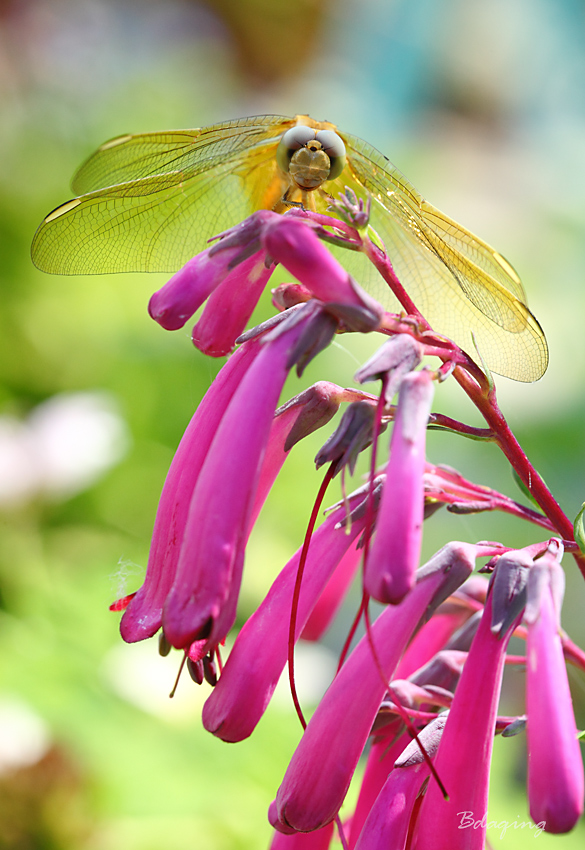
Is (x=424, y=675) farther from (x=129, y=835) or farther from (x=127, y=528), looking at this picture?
(x=127, y=528)

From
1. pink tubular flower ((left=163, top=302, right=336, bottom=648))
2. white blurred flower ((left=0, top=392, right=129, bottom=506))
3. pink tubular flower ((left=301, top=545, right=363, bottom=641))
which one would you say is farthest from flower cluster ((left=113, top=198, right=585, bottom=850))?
white blurred flower ((left=0, top=392, right=129, bottom=506))

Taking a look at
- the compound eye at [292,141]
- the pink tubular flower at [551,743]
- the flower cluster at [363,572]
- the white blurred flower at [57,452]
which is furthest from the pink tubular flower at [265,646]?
the white blurred flower at [57,452]

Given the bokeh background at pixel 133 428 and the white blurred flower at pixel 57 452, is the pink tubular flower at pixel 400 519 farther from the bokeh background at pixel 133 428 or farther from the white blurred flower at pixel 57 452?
the white blurred flower at pixel 57 452

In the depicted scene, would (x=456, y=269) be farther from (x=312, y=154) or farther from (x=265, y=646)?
(x=265, y=646)

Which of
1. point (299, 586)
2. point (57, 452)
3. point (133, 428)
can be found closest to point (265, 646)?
point (299, 586)

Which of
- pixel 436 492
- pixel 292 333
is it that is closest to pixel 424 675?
pixel 436 492
